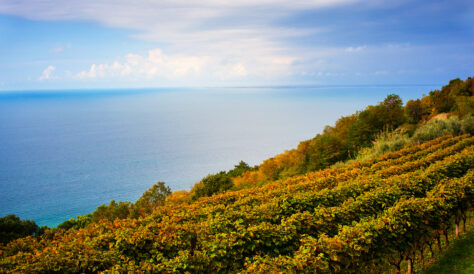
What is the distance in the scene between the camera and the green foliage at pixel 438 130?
2134cm

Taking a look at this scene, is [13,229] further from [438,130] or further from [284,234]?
[438,130]

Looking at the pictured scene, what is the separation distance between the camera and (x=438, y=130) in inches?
853

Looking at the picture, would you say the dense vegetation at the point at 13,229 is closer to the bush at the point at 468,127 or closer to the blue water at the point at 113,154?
the blue water at the point at 113,154

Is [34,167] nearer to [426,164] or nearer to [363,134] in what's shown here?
[363,134]

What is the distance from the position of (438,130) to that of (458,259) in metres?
17.8

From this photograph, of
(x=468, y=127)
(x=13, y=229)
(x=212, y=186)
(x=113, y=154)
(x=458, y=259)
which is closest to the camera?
(x=458, y=259)

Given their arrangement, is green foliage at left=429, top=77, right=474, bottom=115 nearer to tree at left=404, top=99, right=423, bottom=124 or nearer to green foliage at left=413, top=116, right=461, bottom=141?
tree at left=404, top=99, right=423, bottom=124

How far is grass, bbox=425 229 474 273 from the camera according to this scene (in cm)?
675

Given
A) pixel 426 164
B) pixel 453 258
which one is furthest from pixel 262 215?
pixel 426 164

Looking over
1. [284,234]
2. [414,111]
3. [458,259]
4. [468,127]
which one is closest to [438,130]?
[468,127]

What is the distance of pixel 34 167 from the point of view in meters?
82.7

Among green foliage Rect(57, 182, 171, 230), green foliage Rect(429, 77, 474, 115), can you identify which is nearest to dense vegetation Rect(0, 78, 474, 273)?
green foliage Rect(57, 182, 171, 230)

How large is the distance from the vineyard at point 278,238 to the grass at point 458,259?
1.86 ft

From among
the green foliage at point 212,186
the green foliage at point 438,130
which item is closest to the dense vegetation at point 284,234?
the green foliage at point 438,130
